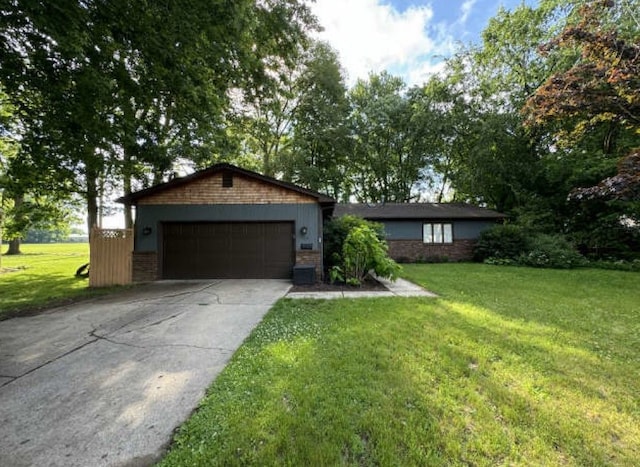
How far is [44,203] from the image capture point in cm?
1157

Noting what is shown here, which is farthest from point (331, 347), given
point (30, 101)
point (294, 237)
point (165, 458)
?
point (30, 101)

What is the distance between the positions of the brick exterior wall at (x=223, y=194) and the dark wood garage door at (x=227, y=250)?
79 cm

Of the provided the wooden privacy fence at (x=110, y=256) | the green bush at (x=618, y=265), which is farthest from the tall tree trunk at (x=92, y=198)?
the green bush at (x=618, y=265)

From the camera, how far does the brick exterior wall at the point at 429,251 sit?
1474 centimetres

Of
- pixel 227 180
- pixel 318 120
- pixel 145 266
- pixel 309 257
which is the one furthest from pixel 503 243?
pixel 145 266

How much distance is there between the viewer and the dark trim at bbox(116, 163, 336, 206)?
8.78 m

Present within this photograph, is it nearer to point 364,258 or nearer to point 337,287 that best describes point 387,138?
point 364,258

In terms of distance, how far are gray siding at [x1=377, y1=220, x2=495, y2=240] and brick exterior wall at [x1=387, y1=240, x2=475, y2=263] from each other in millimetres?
283

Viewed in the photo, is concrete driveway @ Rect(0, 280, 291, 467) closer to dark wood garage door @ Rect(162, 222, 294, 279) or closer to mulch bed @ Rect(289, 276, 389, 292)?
mulch bed @ Rect(289, 276, 389, 292)

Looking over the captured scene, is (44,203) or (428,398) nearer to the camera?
(428,398)

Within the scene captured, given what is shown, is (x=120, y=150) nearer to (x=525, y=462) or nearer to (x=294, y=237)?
(x=294, y=237)

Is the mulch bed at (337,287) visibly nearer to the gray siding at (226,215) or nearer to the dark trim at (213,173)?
the gray siding at (226,215)

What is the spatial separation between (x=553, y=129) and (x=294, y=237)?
16.2m

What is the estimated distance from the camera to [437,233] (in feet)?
49.7
